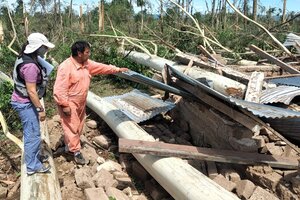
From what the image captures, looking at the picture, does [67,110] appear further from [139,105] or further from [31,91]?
[139,105]

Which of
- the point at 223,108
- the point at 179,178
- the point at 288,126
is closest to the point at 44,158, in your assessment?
the point at 179,178

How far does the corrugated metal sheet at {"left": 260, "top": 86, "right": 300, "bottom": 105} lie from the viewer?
4148 millimetres

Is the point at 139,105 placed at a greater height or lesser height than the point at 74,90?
lesser

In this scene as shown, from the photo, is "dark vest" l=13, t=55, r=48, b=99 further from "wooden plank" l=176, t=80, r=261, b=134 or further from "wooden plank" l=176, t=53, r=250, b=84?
"wooden plank" l=176, t=53, r=250, b=84

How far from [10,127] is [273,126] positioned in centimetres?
451

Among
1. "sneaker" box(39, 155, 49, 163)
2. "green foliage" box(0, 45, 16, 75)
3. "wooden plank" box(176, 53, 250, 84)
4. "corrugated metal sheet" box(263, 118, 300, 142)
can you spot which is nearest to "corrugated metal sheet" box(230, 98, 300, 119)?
"corrugated metal sheet" box(263, 118, 300, 142)

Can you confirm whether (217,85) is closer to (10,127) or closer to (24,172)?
(24,172)

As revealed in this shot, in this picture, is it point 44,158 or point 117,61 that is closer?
point 44,158

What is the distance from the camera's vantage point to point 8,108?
6738 mm

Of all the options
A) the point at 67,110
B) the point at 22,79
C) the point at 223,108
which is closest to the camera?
the point at 22,79

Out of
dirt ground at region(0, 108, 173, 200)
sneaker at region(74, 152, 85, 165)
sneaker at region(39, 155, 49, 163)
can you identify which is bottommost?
dirt ground at region(0, 108, 173, 200)

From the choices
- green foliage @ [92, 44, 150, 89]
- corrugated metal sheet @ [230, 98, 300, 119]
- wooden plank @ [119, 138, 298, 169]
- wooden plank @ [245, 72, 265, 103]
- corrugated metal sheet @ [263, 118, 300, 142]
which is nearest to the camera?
corrugated metal sheet @ [230, 98, 300, 119]

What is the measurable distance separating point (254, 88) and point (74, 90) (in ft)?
7.63

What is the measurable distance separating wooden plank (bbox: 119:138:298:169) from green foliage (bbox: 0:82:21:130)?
307 centimetres
